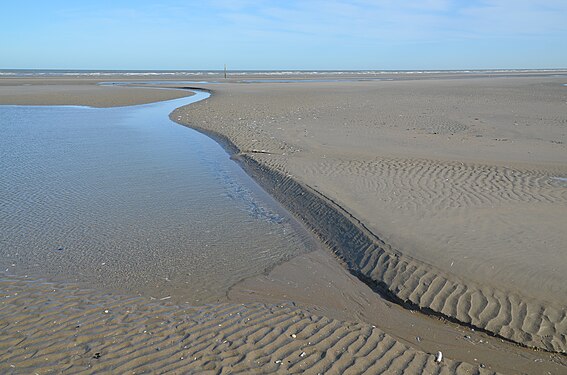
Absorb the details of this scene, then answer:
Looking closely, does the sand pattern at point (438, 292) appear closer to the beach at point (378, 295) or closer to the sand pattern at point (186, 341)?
the beach at point (378, 295)

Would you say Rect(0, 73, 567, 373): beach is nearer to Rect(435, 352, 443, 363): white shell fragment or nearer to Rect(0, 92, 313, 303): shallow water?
Rect(435, 352, 443, 363): white shell fragment

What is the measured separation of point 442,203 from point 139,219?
563 cm

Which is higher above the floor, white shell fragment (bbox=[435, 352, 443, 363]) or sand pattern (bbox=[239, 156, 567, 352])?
sand pattern (bbox=[239, 156, 567, 352])

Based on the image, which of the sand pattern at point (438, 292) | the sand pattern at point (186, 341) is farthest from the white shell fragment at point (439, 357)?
the sand pattern at point (438, 292)

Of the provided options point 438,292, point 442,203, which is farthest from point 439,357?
point 442,203

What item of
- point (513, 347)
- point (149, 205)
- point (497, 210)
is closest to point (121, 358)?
point (513, 347)

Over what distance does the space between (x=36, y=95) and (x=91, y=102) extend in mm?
7411

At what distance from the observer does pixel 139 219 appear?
29.6 ft

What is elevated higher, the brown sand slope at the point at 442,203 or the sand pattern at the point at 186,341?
the brown sand slope at the point at 442,203

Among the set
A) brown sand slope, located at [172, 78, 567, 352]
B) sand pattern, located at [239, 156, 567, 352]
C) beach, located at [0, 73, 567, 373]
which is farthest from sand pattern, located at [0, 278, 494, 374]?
brown sand slope, located at [172, 78, 567, 352]

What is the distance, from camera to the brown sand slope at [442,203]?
19.2 feet

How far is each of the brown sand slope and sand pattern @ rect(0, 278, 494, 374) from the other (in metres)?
1.30

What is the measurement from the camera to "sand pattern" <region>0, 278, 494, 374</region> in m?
4.57

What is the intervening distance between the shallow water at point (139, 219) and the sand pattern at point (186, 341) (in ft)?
2.11
